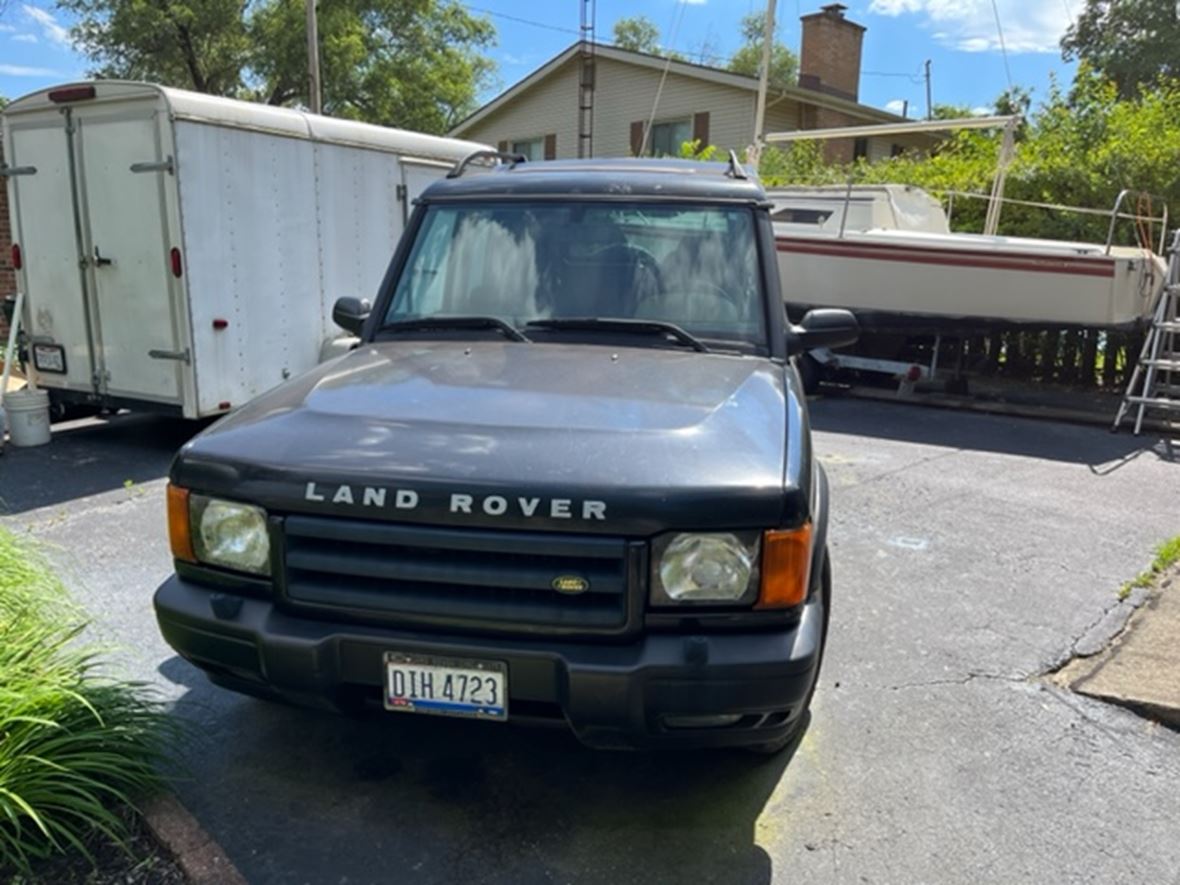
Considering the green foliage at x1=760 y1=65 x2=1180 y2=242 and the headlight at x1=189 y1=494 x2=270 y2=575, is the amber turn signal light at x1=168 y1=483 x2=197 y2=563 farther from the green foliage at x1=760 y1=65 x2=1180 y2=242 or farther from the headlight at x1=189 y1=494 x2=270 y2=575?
the green foliage at x1=760 y1=65 x2=1180 y2=242

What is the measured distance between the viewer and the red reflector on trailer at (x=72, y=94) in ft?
22.0

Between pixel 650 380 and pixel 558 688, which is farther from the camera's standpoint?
pixel 650 380

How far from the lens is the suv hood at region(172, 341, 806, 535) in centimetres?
235

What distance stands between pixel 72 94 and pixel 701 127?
16498 mm

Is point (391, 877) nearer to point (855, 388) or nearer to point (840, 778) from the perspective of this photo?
point (840, 778)

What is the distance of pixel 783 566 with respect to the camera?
7.90 feet

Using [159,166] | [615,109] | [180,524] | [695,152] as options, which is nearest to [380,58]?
[615,109]

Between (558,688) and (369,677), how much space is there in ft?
1.75

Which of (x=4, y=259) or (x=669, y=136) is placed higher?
(x=669, y=136)

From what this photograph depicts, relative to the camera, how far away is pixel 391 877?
2572mm

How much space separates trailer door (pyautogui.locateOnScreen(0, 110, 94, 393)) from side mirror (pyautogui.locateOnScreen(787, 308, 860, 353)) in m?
6.00

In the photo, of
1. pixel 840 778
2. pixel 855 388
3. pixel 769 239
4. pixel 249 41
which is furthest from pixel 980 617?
pixel 249 41

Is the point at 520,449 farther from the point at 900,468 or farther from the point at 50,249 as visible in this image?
the point at 50,249

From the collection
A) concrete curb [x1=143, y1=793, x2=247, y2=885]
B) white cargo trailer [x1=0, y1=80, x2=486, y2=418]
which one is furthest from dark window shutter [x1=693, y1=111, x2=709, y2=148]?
concrete curb [x1=143, y1=793, x2=247, y2=885]
